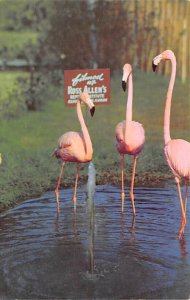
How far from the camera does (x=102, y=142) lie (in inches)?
292

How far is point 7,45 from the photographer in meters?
8.07

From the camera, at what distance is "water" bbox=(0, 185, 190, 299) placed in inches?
198

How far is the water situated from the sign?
112cm

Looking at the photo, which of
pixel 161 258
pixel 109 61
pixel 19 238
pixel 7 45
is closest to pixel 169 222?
pixel 161 258

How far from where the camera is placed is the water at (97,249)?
5027 mm

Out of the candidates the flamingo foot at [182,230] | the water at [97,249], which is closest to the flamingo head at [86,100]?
the water at [97,249]

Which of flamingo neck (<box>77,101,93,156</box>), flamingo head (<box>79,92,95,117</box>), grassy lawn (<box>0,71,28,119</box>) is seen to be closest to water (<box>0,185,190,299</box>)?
flamingo neck (<box>77,101,93,156</box>)

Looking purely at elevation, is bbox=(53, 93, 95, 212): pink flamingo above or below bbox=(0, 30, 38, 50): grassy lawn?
below

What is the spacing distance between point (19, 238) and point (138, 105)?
2291 mm

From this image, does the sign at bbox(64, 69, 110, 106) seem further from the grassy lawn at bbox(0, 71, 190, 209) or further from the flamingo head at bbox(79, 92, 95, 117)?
the grassy lawn at bbox(0, 71, 190, 209)

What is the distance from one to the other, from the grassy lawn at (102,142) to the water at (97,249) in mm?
262

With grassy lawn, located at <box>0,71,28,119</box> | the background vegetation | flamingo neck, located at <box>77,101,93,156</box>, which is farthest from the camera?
grassy lawn, located at <box>0,71,28,119</box>

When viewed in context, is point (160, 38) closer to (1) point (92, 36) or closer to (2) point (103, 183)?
(1) point (92, 36)

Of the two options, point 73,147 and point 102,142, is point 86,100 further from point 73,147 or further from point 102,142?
point 102,142
